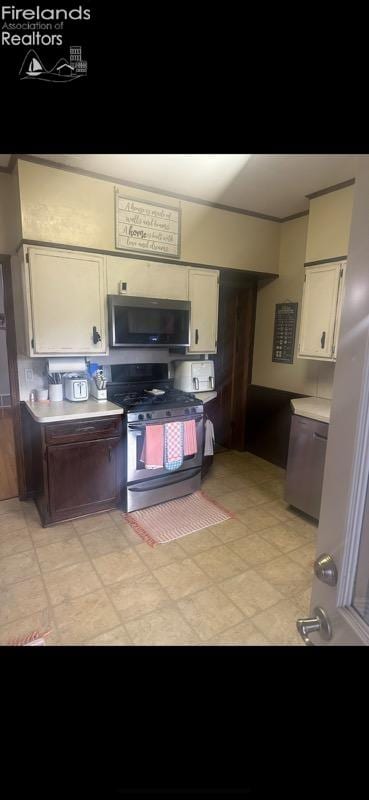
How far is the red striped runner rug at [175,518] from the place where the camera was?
2.67m

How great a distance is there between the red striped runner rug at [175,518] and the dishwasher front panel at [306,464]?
1.91 feet

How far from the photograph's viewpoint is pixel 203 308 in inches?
134

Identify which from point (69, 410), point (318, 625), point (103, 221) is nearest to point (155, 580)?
point (69, 410)

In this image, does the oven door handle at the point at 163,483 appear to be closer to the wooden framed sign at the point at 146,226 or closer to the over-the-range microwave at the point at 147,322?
the over-the-range microwave at the point at 147,322

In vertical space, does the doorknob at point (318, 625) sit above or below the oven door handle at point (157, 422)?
above

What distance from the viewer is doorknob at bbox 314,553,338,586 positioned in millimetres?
677

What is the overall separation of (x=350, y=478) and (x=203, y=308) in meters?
2.95

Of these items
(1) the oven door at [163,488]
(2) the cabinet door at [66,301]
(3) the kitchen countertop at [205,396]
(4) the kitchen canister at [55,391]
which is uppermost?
(2) the cabinet door at [66,301]

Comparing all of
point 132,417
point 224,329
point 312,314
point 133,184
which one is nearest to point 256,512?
point 132,417
